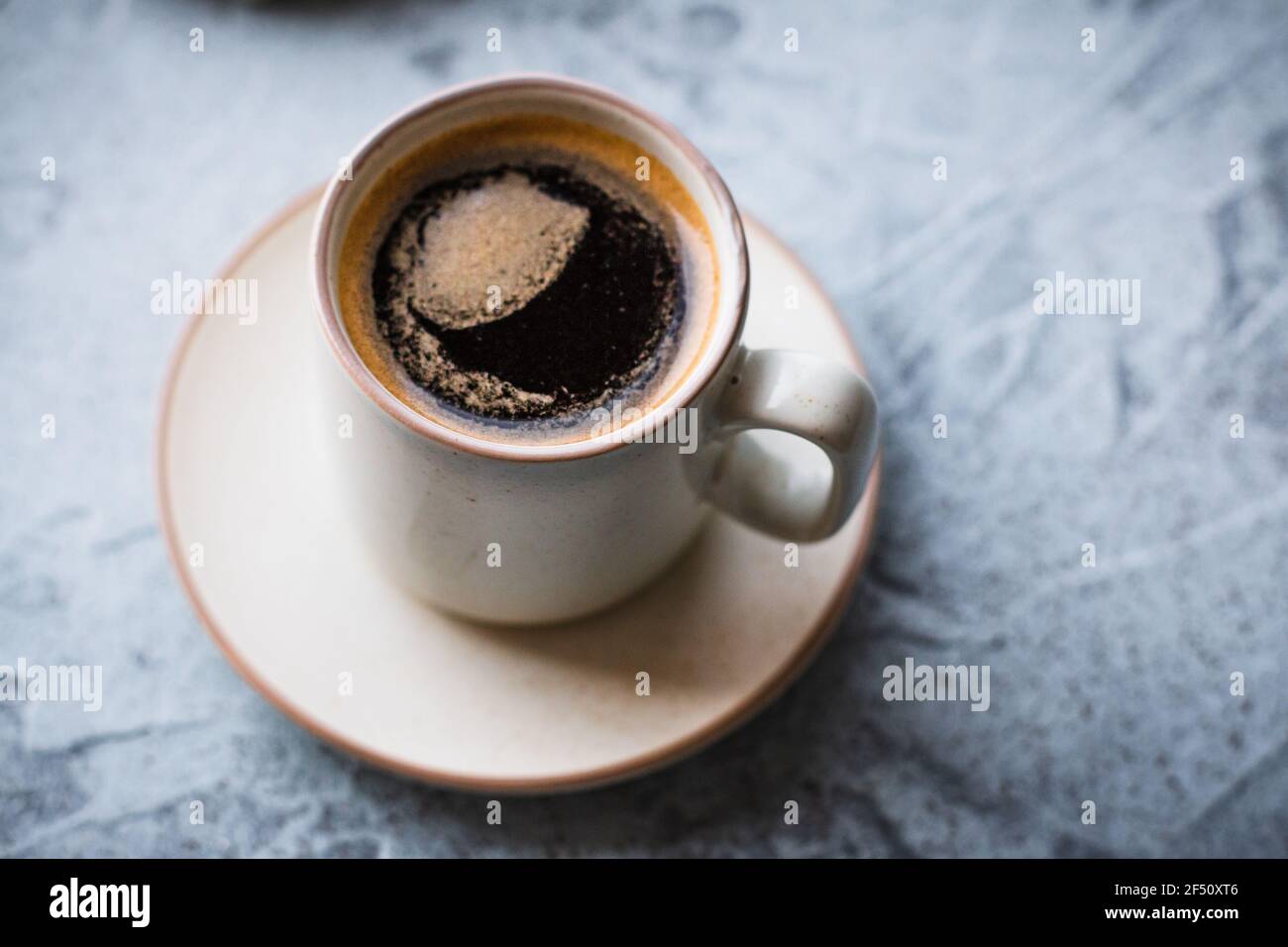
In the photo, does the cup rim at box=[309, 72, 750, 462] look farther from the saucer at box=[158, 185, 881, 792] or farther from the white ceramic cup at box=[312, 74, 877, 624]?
the saucer at box=[158, 185, 881, 792]

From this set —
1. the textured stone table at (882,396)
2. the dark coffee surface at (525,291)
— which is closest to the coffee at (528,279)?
the dark coffee surface at (525,291)

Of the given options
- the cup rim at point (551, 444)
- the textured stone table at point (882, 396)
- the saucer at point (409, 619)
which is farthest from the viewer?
the textured stone table at point (882, 396)

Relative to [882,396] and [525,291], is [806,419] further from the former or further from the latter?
[882,396]

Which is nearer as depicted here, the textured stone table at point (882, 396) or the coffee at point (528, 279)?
the coffee at point (528, 279)

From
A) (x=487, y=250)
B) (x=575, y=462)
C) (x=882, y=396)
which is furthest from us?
(x=882, y=396)

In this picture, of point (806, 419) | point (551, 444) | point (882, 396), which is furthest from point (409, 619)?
point (882, 396)

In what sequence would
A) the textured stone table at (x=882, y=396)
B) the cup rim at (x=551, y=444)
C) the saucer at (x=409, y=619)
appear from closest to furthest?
the cup rim at (x=551, y=444)
the saucer at (x=409, y=619)
the textured stone table at (x=882, y=396)

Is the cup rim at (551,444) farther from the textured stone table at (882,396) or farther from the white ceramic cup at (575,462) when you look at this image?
the textured stone table at (882,396)
